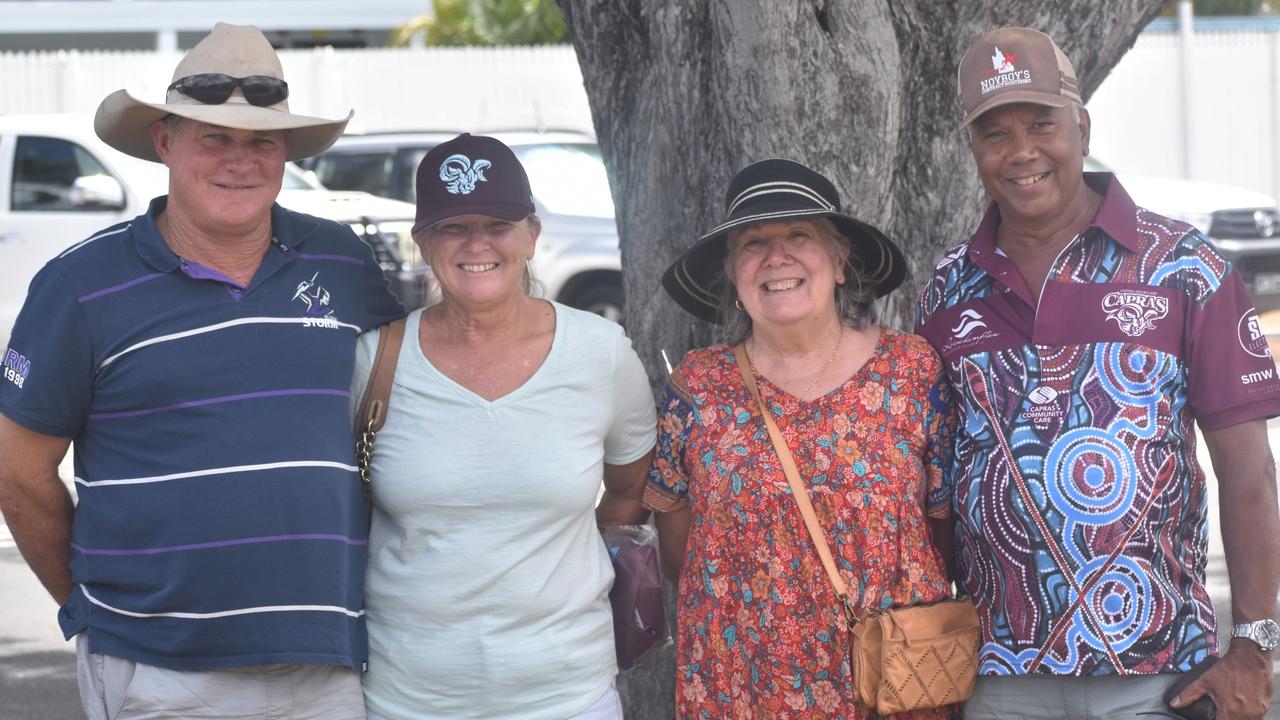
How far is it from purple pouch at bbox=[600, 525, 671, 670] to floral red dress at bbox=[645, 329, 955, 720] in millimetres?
153

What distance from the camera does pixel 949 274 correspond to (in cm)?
352

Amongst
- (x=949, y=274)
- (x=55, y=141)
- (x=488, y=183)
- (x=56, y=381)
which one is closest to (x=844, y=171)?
(x=949, y=274)

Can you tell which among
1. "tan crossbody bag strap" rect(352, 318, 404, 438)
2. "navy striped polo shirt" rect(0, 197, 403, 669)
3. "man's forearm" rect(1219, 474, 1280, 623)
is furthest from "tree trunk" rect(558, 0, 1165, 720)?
"navy striped polo shirt" rect(0, 197, 403, 669)

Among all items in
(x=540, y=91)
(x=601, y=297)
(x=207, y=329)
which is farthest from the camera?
(x=540, y=91)

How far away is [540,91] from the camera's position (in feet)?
67.2

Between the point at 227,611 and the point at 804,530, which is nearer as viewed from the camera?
the point at 227,611

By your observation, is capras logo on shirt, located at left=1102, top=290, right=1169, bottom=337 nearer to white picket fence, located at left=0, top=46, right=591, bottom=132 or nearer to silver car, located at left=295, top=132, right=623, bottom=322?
silver car, located at left=295, top=132, right=623, bottom=322

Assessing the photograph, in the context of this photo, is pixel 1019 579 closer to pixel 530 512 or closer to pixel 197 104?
pixel 530 512

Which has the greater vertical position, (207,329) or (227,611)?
(207,329)

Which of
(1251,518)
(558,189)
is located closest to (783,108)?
(1251,518)

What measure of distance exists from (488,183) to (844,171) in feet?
3.71

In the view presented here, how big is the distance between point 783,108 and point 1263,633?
178 cm

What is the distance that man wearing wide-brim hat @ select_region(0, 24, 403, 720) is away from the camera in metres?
3.15

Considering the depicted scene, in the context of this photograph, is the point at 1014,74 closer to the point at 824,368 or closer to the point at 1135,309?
the point at 1135,309
